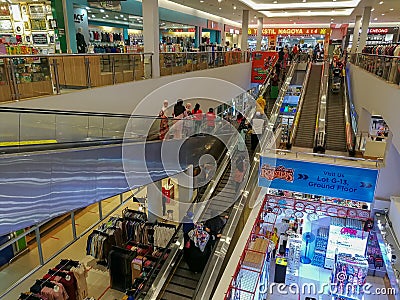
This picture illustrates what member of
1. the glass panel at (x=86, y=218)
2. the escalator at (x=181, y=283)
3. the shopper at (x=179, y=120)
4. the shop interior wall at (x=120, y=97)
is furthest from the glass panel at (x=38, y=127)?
the glass panel at (x=86, y=218)

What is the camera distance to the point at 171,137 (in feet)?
27.5

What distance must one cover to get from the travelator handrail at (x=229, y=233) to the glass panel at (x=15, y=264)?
4726 mm

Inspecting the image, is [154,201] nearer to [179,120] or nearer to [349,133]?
[179,120]

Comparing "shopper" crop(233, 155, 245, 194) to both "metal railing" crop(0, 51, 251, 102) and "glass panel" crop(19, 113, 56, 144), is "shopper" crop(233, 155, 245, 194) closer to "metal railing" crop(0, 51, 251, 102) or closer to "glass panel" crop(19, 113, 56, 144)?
"metal railing" crop(0, 51, 251, 102)

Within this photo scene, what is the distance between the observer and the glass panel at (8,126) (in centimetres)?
467

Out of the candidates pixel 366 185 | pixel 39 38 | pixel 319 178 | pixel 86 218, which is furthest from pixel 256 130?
pixel 39 38

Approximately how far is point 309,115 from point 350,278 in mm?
6686

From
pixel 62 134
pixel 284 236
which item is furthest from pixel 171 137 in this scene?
pixel 284 236

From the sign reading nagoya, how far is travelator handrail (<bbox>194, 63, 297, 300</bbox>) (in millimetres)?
478

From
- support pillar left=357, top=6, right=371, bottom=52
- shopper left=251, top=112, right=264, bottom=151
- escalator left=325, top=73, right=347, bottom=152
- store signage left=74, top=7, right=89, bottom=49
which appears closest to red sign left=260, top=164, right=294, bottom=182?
shopper left=251, top=112, right=264, bottom=151

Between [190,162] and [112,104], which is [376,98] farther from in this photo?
[112,104]

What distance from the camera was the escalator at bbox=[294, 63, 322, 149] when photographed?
1107 cm

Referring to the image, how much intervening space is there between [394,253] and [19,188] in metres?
7.45

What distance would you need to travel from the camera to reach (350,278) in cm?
768
